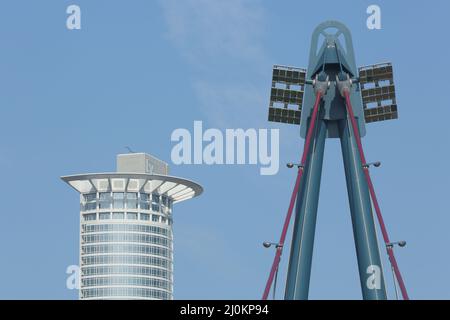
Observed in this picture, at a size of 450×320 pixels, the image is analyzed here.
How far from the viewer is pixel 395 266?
87.2m

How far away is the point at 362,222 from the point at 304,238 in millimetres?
4696

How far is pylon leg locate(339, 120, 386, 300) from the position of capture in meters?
92.6

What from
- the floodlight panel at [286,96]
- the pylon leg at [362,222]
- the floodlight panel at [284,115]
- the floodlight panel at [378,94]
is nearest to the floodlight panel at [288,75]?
the floodlight panel at [286,96]

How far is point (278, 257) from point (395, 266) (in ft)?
26.9

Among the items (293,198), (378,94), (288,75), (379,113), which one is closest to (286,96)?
(288,75)

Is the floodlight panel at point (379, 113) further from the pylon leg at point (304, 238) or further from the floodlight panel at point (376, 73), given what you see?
the pylon leg at point (304, 238)

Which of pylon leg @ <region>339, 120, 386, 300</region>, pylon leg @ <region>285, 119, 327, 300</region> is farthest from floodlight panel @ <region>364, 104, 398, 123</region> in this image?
pylon leg @ <region>285, 119, 327, 300</region>

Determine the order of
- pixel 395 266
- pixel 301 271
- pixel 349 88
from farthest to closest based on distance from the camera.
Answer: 1. pixel 349 88
2. pixel 301 271
3. pixel 395 266

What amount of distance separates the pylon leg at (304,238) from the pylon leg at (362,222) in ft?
9.50

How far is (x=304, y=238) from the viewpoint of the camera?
3706 inches

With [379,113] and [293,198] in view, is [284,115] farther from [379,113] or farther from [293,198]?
[293,198]

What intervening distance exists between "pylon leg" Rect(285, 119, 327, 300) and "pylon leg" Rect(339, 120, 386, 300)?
2895 millimetres
